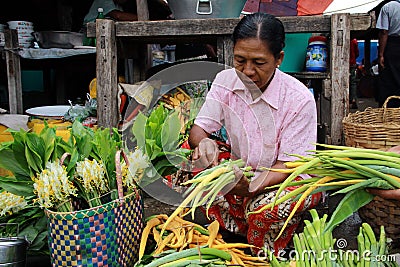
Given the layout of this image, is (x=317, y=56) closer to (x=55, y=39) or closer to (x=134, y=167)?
(x=134, y=167)

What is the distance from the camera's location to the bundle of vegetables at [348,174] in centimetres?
129

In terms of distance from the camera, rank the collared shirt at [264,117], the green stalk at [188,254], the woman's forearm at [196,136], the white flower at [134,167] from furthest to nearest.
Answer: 1. the woman's forearm at [196,136]
2. the collared shirt at [264,117]
3. the white flower at [134,167]
4. the green stalk at [188,254]

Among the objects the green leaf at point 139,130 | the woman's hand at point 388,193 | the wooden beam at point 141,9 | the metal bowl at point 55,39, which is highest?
the wooden beam at point 141,9

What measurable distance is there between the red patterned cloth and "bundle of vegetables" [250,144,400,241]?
77cm

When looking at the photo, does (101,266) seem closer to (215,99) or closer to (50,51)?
(215,99)

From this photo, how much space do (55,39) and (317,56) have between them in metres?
2.72

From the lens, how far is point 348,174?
52.7 inches

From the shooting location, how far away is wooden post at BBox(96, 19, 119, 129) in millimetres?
3223

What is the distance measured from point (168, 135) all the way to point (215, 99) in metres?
0.58

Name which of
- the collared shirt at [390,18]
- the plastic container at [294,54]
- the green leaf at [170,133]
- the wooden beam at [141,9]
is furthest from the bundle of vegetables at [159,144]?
the collared shirt at [390,18]

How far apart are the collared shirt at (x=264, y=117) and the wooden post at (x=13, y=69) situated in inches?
103

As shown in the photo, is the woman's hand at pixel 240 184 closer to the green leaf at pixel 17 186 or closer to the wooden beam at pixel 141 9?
the green leaf at pixel 17 186

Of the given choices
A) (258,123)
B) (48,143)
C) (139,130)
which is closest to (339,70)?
(258,123)

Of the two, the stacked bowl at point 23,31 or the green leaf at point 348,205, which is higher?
the stacked bowl at point 23,31
